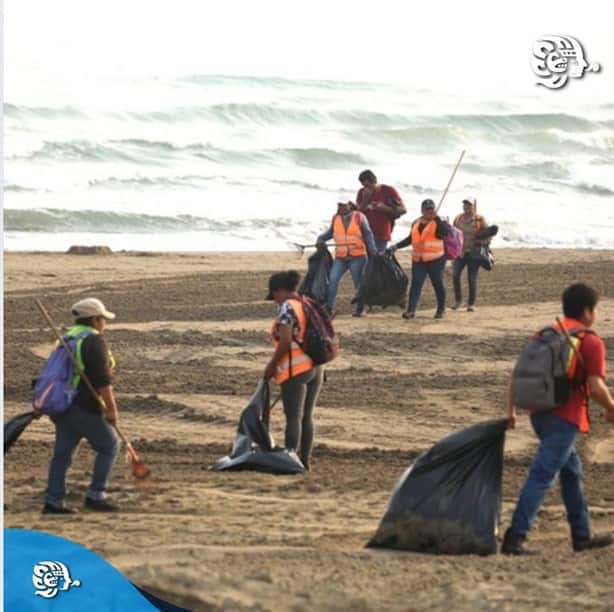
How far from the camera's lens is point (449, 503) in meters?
9.27

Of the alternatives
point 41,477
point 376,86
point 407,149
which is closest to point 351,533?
point 41,477

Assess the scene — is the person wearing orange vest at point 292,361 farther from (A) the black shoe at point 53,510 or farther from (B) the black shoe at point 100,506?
(A) the black shoe at point 53,510

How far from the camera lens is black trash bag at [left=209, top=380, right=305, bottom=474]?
11430mm

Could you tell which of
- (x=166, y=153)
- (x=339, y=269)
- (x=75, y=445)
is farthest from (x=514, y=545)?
(x=166, y=153)

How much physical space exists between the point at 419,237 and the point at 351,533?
9486mm

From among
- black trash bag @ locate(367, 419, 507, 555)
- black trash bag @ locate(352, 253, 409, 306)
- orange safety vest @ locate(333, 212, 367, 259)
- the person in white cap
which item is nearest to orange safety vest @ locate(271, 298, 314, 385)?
the person in white cap

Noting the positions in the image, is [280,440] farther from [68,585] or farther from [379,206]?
[379,206]

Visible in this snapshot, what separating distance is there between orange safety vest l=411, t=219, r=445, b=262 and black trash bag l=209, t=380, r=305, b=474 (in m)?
7.69

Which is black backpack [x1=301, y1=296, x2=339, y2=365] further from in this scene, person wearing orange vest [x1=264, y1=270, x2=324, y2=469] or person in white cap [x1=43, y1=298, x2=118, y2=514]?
person in white cap [x1=43, y1=298, x2=118, y2=514]

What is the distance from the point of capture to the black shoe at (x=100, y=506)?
10.2 metres

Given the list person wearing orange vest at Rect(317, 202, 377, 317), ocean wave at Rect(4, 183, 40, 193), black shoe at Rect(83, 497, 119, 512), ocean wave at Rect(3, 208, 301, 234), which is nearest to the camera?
black shoe at Rect(83, 497, 119, 512)

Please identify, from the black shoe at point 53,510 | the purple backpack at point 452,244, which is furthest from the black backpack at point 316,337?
the purple backpack at point 452,244

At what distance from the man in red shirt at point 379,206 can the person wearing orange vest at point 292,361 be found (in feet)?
26.7

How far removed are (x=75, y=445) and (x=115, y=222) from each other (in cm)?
2481
